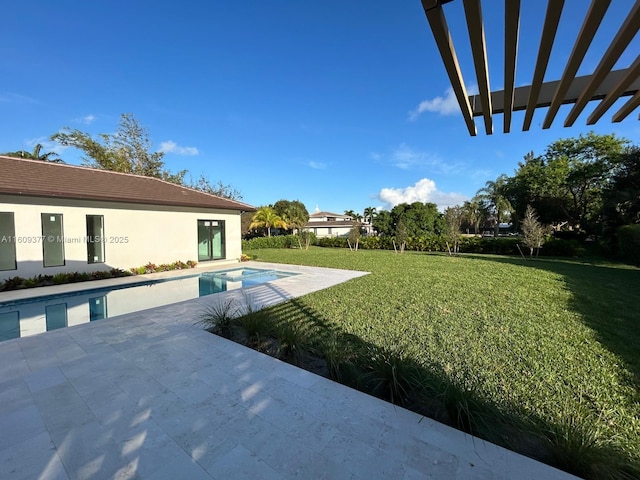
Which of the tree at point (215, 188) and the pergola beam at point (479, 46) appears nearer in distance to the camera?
the pergola beam at point (479, 46)

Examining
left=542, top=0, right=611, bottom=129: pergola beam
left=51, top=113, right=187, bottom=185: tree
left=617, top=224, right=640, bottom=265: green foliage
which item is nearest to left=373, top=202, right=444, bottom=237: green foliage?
left=617, top=224, right=640, bottom=265: green foliage

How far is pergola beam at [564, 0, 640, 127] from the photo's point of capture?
1.54m

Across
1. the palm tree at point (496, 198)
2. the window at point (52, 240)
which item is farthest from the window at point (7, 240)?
the palm tree at point (496, 198)

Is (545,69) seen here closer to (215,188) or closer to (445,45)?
(445,45)

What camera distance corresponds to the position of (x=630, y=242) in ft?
44.3

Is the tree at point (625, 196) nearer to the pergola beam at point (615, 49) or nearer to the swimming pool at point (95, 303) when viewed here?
the pergola beam at point (615, 49)

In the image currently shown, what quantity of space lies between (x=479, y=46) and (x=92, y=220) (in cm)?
1263

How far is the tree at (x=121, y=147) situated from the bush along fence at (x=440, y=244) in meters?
12.0

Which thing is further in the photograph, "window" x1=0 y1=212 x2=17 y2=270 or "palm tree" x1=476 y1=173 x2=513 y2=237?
"palm tree" x1=476 y1=173 x2=513 y2=237

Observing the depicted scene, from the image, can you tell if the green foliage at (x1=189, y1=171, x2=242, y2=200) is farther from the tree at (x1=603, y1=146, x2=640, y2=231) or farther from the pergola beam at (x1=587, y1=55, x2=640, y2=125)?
the tree at (x1=603, y1=146, x2=640, y2=231)

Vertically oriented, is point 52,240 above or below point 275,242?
above

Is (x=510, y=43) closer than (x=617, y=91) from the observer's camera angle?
Yes

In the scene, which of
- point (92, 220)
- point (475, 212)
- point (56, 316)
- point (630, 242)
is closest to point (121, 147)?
point (92, 220)

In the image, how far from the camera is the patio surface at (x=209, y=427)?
187cm
